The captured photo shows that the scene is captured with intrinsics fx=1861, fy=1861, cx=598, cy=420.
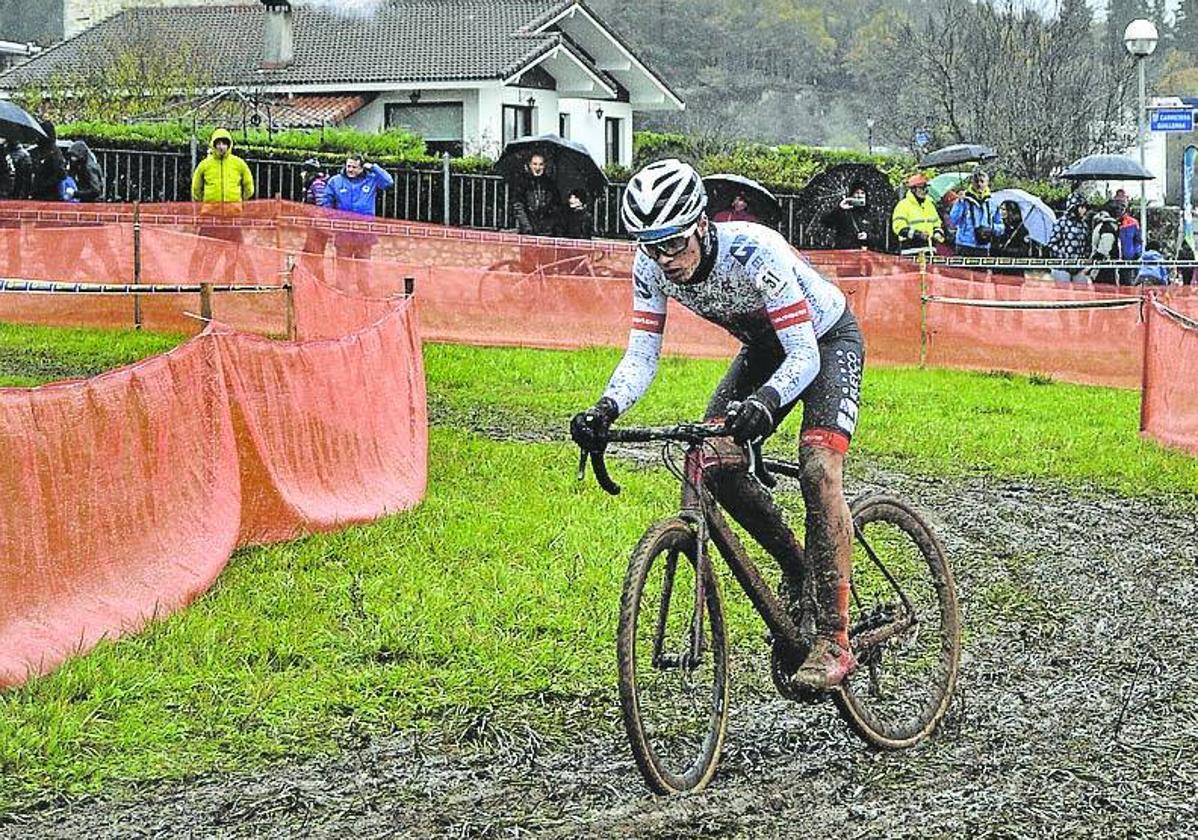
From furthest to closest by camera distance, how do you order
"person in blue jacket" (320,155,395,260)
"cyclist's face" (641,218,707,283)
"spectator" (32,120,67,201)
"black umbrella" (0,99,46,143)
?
1. "person in blue jacket" (320,155,395,260)
2. "spectator" (32,120,67,201)
3. "black umbrella" (0,99,46,143)
4. "cyclist's face" (641,218,707,283)

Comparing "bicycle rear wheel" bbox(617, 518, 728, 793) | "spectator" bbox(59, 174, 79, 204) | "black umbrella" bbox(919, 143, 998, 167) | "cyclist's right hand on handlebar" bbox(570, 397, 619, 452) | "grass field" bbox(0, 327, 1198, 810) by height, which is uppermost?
"black umbrella" bbox(919, 143, 998, 167)

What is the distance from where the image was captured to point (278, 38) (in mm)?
51156

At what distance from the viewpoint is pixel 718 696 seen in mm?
5781

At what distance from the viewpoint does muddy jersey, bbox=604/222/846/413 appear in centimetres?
584

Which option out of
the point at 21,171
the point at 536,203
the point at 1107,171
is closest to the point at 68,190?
the point at 21,171

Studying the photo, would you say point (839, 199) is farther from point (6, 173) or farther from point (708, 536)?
point (708, 536)

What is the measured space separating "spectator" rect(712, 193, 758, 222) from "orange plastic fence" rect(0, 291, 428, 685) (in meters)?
10.0

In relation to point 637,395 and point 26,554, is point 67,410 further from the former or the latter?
point 637,395

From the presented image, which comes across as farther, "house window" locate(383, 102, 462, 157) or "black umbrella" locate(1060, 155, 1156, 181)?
"house window" locate(383, 102, 462, 157)

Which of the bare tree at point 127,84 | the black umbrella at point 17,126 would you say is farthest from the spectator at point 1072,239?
the bare tree at point 127,84

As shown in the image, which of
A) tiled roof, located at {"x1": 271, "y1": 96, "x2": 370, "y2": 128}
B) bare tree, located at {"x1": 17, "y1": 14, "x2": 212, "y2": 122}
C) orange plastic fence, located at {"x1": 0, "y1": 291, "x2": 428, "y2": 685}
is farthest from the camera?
tiled roof, located at {"x1": 271, "y1": 96, "x2": 370, "y2": 128}

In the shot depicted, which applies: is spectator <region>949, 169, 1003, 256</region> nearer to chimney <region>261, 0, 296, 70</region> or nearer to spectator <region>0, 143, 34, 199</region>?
spectator <region>0, 143, 34, 199</region>

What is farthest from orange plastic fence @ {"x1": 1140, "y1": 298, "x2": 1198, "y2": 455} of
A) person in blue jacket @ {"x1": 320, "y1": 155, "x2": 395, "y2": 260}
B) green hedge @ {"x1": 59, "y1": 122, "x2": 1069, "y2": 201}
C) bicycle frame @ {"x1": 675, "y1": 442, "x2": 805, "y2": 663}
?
green hedge @ {"x1": 59, "y1": 122, "x2": 1069, "y2": 201}

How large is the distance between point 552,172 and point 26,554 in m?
17.1
